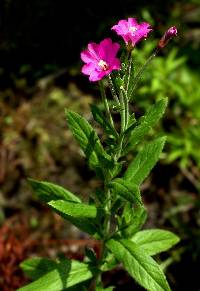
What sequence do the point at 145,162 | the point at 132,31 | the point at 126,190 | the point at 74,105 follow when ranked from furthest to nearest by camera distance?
the point at 74,105 → the point at 145,162 → the point at 126,190 → the point at 132,31

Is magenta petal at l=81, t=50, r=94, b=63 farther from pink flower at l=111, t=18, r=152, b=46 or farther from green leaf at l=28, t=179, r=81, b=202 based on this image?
green leaf at l=28, t=179, r=81, b=202

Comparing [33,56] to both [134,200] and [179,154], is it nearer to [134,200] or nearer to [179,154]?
[179,154]

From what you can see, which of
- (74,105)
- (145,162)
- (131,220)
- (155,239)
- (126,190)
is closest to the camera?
(126,190)

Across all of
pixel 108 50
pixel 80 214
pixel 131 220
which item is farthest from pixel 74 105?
pixel 108 50

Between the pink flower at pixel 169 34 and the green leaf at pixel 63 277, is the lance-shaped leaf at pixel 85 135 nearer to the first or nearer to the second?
the pink flower at pixel 169 34

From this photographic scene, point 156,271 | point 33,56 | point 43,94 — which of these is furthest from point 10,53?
point 156,271

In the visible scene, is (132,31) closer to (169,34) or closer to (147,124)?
(169,34)

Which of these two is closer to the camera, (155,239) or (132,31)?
(132,31)
